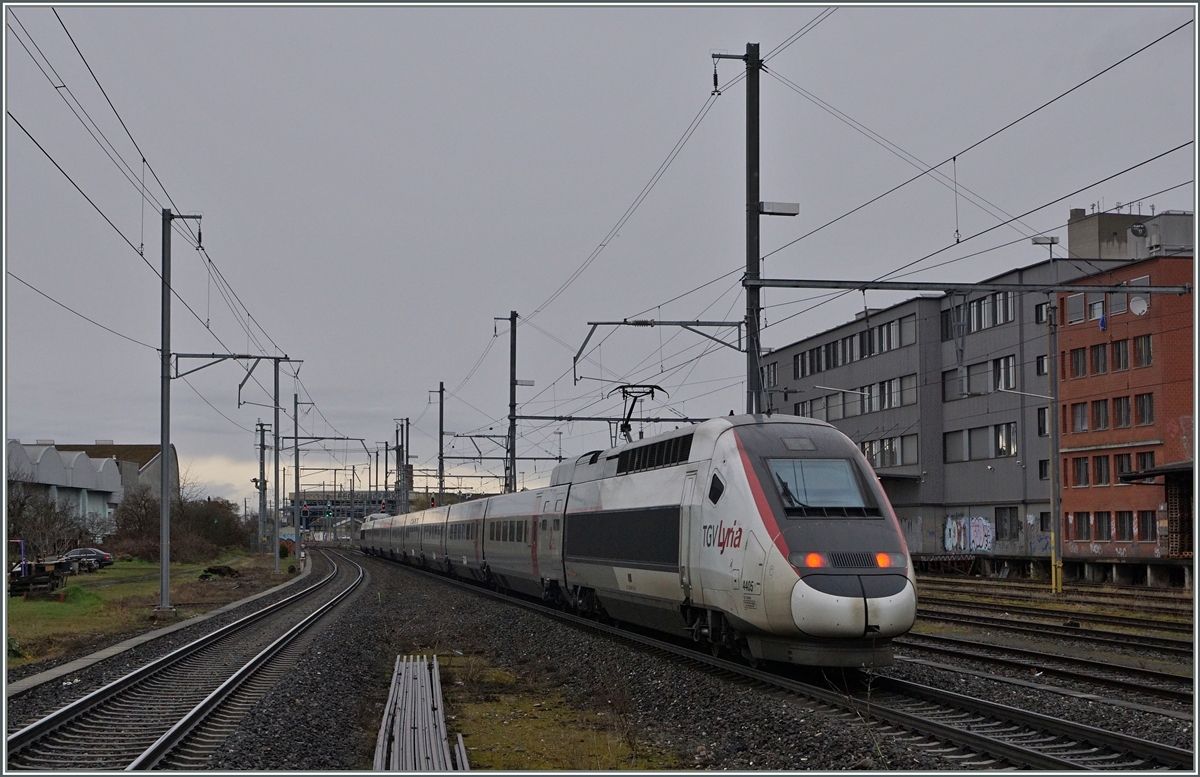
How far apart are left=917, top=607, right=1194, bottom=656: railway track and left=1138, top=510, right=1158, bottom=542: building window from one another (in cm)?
2695

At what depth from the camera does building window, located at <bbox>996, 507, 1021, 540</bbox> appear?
195 ft

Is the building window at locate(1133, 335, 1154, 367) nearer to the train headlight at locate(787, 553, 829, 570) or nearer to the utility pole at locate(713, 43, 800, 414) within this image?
the utility pole at locate(713, 43, 800, 414)

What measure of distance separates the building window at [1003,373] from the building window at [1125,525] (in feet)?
32.7

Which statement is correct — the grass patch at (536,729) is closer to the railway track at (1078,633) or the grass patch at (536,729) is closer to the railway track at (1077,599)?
the railway track at (1078,633)

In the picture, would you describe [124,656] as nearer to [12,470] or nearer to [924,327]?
[12,470]

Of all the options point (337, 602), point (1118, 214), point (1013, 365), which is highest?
point (1118, 214)

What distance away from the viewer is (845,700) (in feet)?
43.5

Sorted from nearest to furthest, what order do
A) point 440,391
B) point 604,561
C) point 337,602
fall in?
point 604,561, point 337,602, point 440,391

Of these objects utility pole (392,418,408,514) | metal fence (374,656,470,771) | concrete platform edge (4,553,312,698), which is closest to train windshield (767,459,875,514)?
metal fence (374,656,470,771)

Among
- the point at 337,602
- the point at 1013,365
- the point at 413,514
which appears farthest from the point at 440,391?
the point at 337,602

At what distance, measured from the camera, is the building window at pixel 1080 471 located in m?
54.4

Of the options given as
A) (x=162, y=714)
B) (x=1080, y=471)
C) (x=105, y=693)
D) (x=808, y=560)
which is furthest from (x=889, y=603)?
(x=1080, y=471)

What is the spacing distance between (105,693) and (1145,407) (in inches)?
1833

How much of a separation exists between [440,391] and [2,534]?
65.9 meters
